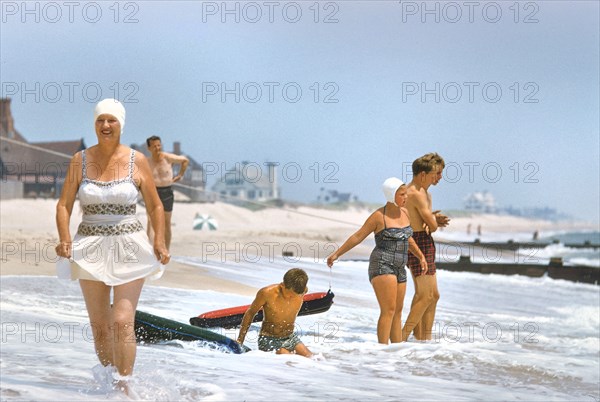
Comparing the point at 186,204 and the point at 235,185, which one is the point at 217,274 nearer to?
the point at 186,204

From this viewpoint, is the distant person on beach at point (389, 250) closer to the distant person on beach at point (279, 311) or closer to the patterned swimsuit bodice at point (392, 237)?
the patterned swimsuit bodice at point (392, 237)

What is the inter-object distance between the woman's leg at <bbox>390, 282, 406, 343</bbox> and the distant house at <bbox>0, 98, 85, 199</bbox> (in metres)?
26.2

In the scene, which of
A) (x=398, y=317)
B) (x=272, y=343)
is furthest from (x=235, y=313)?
(x=398, y=317)

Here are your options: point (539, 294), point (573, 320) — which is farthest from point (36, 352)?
point (539, 294)

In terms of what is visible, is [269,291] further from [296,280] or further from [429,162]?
[429,162]

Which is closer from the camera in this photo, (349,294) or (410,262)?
(410,262)

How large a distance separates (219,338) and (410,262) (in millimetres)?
1927

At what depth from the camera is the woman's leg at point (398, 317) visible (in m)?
8.08

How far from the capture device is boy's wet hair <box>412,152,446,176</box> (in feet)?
26.0

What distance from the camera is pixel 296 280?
723 centimetres

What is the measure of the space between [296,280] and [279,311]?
377mm

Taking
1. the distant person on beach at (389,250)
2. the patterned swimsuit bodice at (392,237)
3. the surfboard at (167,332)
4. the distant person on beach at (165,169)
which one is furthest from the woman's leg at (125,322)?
the distant person on beach at (165,169)

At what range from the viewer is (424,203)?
8055 mm

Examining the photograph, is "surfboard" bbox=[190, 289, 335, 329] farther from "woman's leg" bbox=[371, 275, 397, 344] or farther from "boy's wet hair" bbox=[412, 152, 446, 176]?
"boy's wet hair" bbox=[412, 152, 446, 176]
